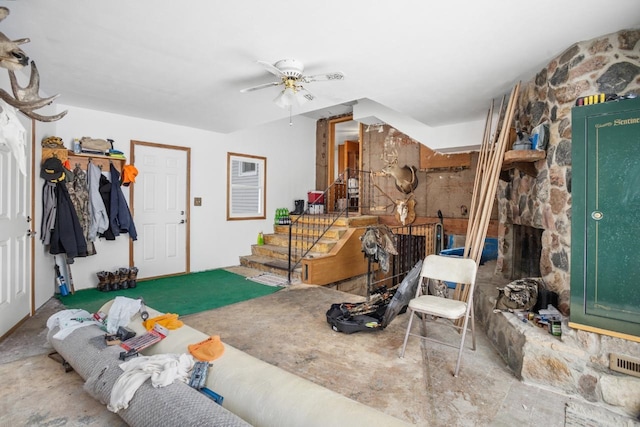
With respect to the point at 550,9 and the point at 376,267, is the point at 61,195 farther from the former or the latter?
the point at 550,9

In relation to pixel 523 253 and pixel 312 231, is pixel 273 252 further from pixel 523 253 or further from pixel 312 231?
pixel 523 253

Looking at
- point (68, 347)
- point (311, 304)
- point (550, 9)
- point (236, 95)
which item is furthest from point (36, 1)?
point (311, 304)

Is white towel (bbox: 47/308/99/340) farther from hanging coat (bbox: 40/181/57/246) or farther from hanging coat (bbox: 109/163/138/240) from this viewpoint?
hanging coat (bbox: 109/163/138/240)

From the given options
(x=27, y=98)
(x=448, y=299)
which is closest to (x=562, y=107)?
(x=448, y=299)

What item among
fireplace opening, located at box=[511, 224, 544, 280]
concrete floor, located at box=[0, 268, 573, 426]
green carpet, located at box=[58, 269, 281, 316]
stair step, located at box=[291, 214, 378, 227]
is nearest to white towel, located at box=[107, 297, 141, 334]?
concrete floor, located at box=[0, 268, 573, 426]

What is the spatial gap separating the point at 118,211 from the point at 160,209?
684mm

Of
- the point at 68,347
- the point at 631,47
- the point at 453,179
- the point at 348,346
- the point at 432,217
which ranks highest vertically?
the point at 631,47

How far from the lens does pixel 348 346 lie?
9.23 feet

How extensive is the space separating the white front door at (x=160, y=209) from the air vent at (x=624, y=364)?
5272mm

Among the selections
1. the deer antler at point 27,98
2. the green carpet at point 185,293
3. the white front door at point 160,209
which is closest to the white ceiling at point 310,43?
the deer antler at point 27,98

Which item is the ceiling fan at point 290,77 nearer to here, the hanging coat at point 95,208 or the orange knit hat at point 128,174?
the orange knit hat at point 128,174

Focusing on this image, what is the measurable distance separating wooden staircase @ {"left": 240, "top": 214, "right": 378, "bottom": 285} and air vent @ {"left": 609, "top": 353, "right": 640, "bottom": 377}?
3.39m

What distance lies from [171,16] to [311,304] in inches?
123

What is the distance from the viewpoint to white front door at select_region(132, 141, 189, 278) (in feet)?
16.0
